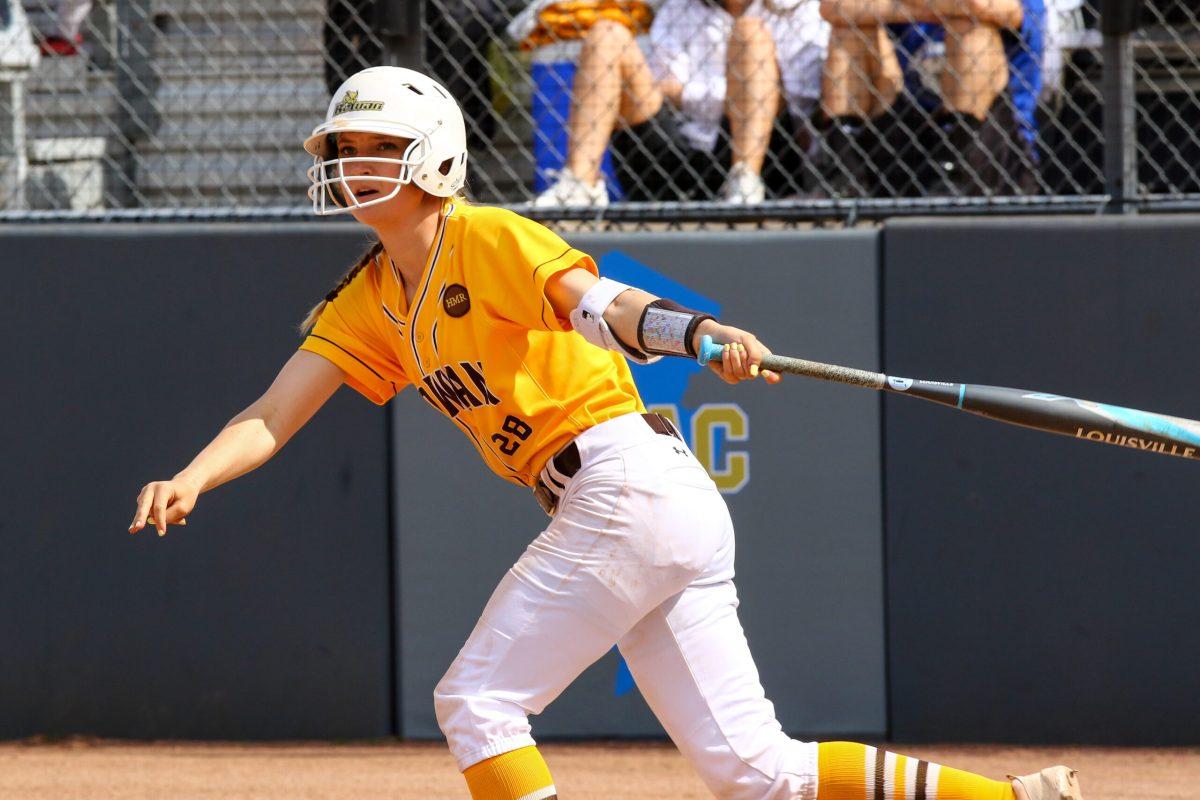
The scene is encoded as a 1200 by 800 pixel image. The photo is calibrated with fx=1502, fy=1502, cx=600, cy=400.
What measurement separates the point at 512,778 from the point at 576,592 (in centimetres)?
35

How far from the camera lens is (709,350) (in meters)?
2.58

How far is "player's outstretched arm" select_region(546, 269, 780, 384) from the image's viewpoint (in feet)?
8.43

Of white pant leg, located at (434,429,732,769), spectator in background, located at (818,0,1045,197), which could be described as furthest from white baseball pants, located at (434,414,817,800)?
spectator in background, located at (818,0,1045,197)

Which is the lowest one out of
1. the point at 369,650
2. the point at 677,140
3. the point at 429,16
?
the point at 369,650

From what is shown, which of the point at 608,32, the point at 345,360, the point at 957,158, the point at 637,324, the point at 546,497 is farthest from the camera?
the point at 608,32

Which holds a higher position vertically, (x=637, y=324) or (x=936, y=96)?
(x=936, y=96)

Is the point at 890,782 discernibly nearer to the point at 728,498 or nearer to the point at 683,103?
the point at 728,498

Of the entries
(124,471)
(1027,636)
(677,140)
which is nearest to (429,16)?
(677,140)

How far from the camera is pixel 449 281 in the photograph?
291 centimetres

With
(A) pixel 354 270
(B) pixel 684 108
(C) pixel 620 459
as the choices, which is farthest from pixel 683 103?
(C) pixel 620 459

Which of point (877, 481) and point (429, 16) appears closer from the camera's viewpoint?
point (877, 481)

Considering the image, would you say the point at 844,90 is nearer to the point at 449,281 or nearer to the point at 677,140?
the point at 677,140

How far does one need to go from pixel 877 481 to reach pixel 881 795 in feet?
6.77

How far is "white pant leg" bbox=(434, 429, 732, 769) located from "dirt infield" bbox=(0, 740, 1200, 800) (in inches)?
64.5
